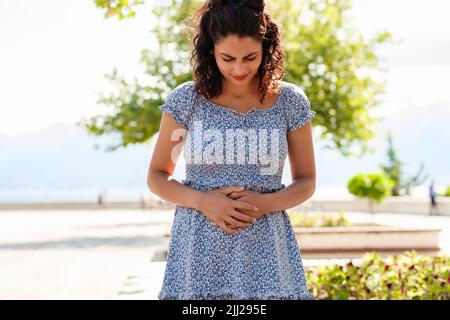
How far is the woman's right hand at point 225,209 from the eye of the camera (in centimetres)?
236

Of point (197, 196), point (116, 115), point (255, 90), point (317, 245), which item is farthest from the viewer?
point (116, 115)

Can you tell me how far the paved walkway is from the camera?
31.6 ft

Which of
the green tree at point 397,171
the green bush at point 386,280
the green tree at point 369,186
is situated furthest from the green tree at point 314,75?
the green tree at point 397,171

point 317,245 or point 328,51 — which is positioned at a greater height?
point 328,51

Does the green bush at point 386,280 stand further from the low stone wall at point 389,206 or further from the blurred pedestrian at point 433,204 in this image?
the blurred pedestrian at point 433,204

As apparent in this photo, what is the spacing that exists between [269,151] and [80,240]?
16.6 meters

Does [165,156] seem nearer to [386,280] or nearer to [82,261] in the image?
[386,280]

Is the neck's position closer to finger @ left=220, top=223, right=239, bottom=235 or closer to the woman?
the woman

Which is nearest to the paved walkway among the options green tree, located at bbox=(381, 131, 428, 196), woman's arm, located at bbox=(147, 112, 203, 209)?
woman's arm, located at bbox=(147, 112, 203, 209)

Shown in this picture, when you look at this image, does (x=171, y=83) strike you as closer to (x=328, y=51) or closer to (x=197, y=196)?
(x=328, y=51)

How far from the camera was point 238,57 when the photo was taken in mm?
2428

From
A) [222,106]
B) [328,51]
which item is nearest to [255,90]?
[222,106]
